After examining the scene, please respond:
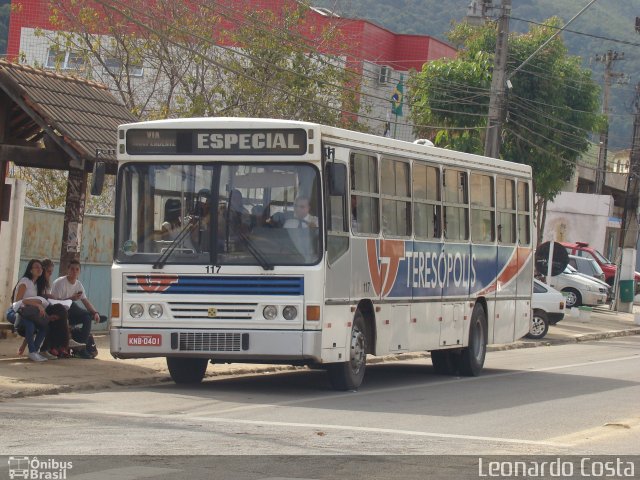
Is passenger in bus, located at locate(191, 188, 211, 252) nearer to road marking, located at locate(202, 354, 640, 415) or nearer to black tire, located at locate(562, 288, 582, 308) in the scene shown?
road marking, located at locate(202, 354, 640, 415)

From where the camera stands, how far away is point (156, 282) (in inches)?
577

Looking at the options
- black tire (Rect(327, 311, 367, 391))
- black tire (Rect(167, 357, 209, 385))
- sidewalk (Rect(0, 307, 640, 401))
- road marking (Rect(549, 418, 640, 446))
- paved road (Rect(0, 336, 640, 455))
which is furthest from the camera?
black tire (Rect(167, 357, 209, 385))

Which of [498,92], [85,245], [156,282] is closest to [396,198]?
[156,282]

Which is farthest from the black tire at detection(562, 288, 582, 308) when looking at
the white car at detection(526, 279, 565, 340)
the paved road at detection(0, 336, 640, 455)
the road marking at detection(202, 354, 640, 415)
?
the paved road at detection(0, 336, 640, 455)

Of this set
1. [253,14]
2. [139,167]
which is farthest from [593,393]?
[253,14]

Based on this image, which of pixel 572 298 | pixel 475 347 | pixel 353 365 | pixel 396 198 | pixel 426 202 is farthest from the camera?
pixel 572 298

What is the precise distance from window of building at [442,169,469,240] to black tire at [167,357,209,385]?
4387 millimetres

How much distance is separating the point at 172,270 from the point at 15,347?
4.60 meters

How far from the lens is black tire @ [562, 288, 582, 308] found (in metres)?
41.3

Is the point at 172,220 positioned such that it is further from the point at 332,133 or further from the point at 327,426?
the point at 327,426

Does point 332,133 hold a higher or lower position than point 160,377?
higher

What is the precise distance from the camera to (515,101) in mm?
38906

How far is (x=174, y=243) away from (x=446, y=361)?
6567 mm

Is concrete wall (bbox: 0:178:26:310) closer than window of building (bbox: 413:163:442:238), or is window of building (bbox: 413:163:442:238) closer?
window of building (bbox: 413:163:442:238)
